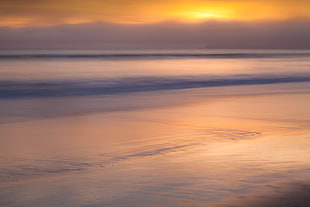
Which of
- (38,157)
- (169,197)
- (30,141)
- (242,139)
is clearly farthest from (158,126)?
(169,197)

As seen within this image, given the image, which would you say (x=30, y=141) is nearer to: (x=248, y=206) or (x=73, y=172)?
(x=73, y=172)

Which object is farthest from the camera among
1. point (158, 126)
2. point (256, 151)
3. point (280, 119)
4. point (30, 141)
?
point (280, 119)

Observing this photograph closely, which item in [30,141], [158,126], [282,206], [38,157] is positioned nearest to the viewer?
[282,206]

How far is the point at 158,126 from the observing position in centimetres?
566

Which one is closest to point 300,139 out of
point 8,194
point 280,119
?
point 280,119

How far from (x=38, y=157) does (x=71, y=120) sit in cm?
248

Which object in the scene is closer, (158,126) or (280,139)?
(280,139)

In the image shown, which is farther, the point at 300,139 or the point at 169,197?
the point at 300,139

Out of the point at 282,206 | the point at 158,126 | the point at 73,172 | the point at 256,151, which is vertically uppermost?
the point at 158,126

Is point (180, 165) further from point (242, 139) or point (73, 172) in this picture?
point (242, 139)

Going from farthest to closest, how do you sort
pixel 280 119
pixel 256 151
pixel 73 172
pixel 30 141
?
1. pixel 280 119
2. pixel 30 141
3. pixel 256 151
4. pixel 73 172

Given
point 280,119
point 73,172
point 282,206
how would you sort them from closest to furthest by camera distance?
1. point 282,206
2. point 73,172
3. point 280,119

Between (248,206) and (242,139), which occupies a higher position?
(242,139)

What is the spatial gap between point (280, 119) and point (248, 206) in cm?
382
